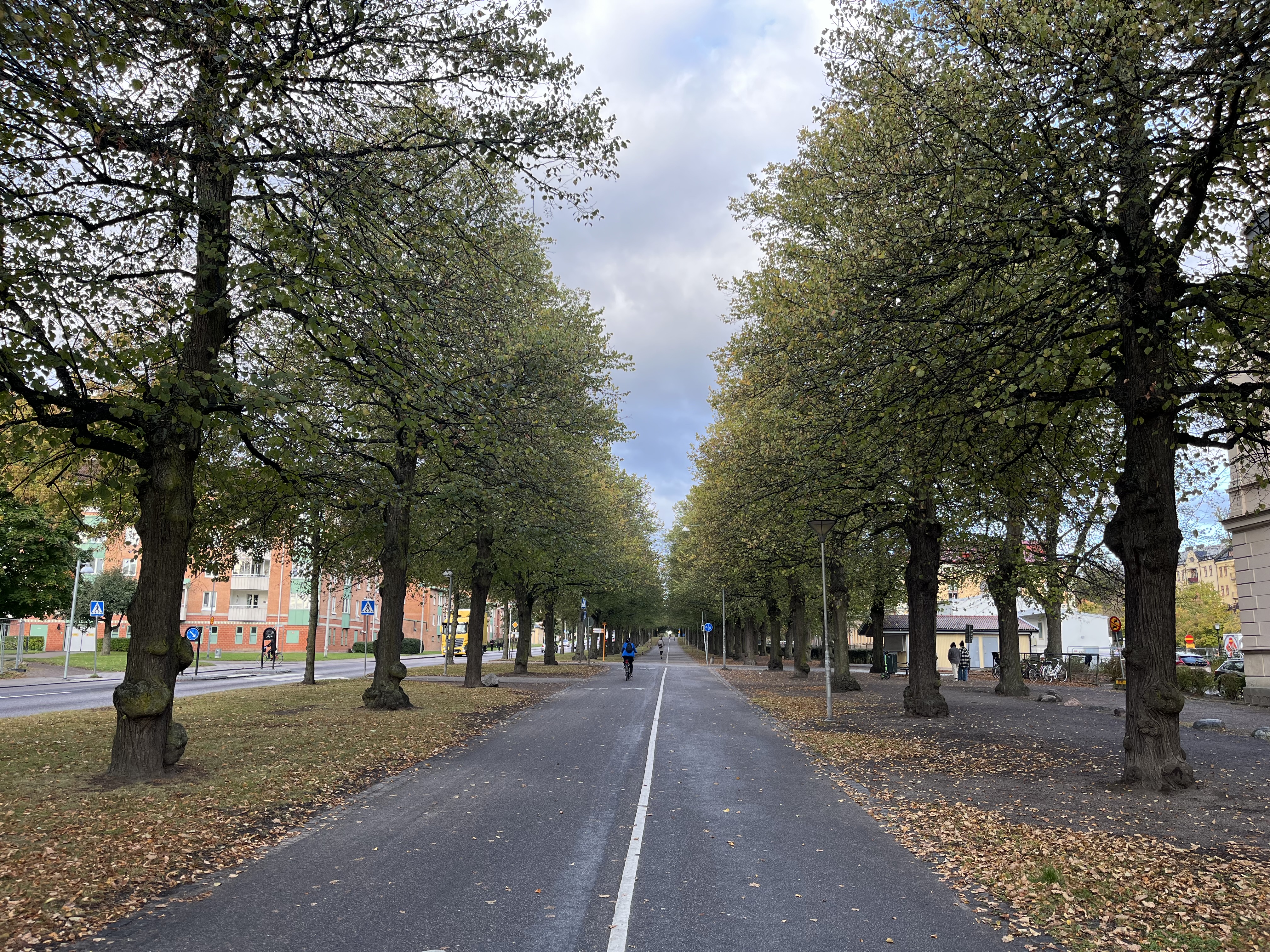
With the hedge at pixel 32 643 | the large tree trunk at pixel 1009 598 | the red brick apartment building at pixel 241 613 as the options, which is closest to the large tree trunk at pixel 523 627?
the red brick apartment building at pixel 241 613

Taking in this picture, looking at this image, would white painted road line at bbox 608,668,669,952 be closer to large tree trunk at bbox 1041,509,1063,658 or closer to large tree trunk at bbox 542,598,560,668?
large tree trunk at bbox 1041,509,1063,658

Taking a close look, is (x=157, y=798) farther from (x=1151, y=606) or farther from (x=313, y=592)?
(x=313, y=592)

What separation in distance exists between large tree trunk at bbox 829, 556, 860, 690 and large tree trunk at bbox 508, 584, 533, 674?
47.6ft

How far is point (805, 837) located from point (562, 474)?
11663mm

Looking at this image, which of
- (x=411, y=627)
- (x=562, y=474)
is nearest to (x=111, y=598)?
(x=411, y=627)

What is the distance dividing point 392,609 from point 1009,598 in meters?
19.5

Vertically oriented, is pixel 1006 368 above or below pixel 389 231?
below

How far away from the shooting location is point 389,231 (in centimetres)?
1027

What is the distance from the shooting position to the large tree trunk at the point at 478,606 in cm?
2544

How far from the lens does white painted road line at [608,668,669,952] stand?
16.1ft

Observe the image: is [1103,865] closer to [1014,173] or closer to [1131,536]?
[1131,536]

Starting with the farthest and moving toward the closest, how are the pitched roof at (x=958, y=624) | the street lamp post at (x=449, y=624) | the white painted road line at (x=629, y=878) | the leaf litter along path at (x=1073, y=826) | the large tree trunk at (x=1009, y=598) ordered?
the pitched roof at (x=958, y=624), the street lamp post at (x=449, y=624), the large tree trunk at (x=1009, y=598), the leaf litter along path at (x=1073, y=826), the white painted road line at (x=629, y=878)

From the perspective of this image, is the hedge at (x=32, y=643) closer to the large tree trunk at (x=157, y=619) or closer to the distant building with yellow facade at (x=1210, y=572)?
the large tree trunk at (x=157, y=619)

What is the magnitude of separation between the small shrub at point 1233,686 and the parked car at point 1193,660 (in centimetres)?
2421
